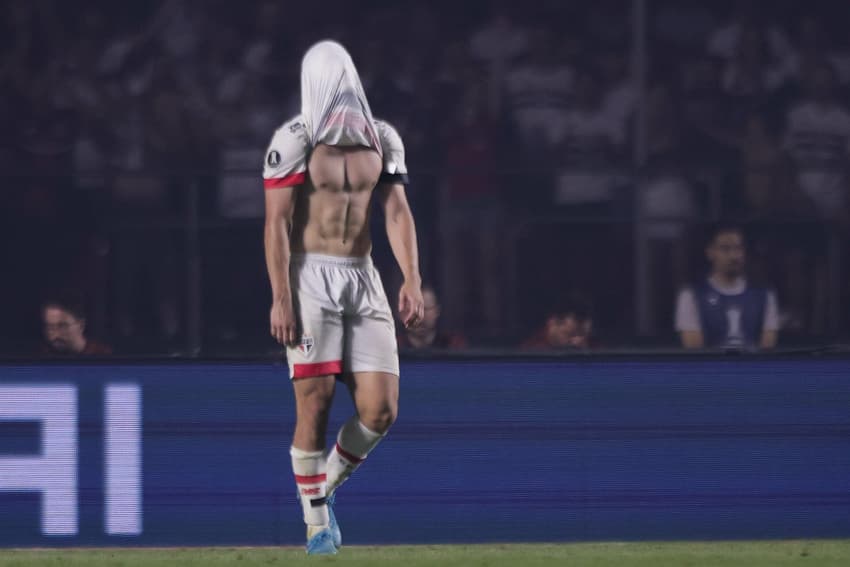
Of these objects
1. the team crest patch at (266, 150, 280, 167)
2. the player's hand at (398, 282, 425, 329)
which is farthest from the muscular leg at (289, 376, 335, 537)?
the team crest patch at (266, 150, 280, 167)

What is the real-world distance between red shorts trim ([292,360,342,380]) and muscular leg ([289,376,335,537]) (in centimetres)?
3

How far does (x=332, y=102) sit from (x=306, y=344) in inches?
35.7

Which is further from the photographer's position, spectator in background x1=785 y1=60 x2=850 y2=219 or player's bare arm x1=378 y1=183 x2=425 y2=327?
spectator in background x1=785 y1=60 x2=850 y2=219

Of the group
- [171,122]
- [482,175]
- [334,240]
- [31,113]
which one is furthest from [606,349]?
[31,113]

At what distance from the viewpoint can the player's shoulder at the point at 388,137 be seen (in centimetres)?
795

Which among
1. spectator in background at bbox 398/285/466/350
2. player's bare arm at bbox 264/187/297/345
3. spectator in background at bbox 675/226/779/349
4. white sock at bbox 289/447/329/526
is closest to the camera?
player's bare arm at bbox 264/187/297/345

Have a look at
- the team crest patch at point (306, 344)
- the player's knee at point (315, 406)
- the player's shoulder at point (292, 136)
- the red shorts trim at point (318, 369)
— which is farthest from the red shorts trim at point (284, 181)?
the player's knee at point (315, 406)

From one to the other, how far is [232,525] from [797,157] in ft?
9.22

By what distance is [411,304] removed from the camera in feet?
25.6

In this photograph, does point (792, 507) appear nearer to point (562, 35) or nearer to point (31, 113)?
point (562, 35)

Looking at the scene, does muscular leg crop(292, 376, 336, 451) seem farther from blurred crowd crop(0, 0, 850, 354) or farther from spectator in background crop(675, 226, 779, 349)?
spectator in background crop(675, 226, 779, 349)

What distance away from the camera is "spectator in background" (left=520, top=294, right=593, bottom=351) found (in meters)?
8.49

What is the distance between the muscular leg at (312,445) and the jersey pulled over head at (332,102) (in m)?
0.90

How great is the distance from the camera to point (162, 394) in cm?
879
